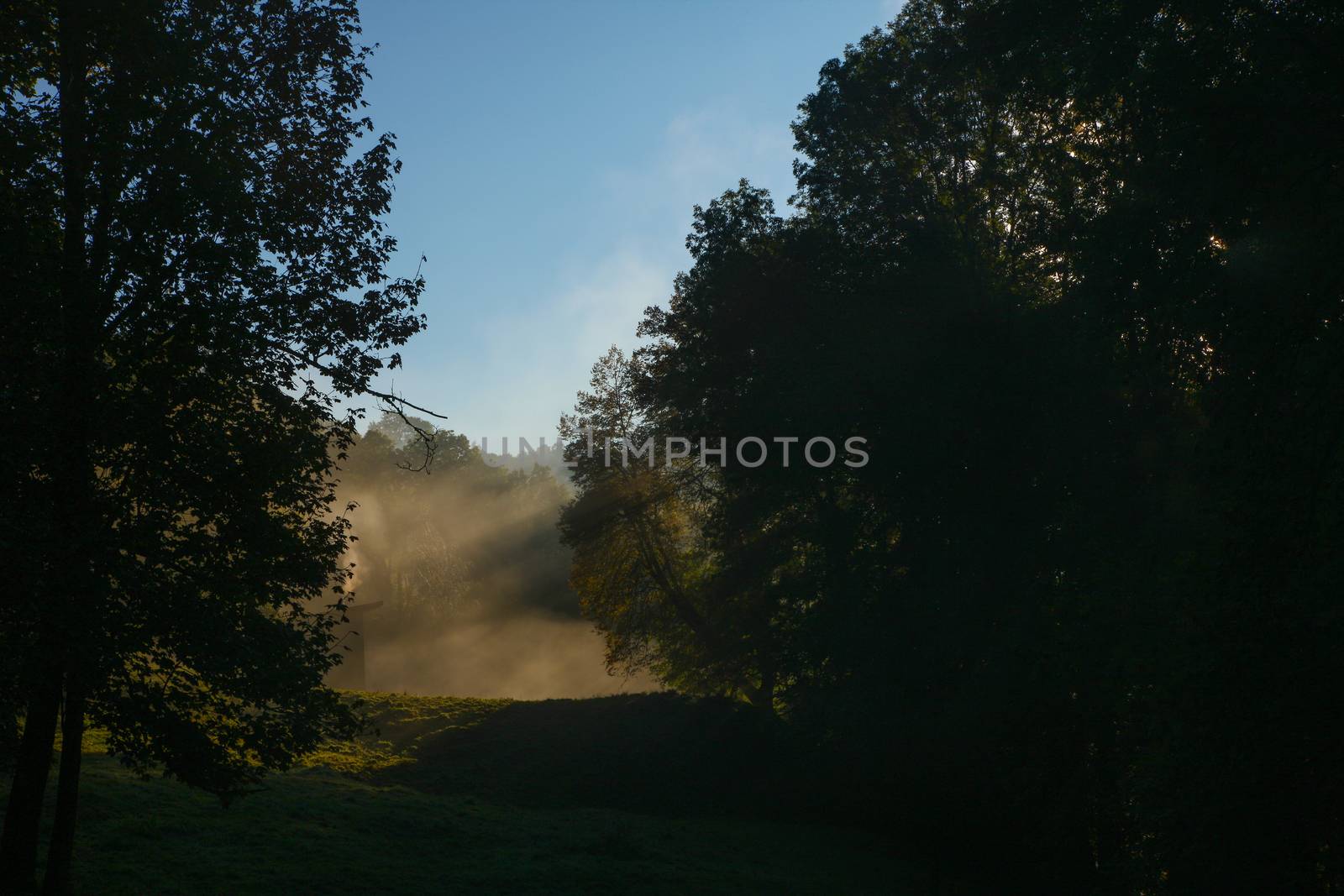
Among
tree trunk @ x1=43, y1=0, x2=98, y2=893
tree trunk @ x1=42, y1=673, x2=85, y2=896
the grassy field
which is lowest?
the grassy field

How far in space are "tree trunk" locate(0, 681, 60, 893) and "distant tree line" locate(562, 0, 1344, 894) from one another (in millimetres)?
13451

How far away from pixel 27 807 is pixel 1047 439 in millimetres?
19228

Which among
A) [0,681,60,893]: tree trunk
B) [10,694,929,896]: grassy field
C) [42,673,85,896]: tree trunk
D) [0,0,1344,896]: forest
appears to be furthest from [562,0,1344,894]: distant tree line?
[0,681,60,893]: tree trunk

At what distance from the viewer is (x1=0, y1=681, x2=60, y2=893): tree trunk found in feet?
35.7

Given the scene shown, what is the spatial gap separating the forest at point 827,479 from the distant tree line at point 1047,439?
3.4 inches

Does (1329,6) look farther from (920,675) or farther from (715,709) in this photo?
(715,709)

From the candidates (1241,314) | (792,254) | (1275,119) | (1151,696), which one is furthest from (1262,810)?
(792,254)

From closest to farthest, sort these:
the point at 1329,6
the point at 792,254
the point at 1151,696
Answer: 1. the point at 1329,6
2. the point at 1151,696
3. the point at 792,254

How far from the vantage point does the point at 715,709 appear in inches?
1130

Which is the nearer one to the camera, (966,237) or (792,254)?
(966,237)

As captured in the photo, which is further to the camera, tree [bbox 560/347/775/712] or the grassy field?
tree [bbox 560/347/775/712]

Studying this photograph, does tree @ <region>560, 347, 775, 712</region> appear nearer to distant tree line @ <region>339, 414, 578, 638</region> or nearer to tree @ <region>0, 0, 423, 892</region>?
tree @ <region>0, 0, 423, 892</region>

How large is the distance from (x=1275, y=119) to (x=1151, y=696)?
8.29 m

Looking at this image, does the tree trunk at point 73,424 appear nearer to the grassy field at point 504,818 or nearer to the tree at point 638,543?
the grassy field at point 504,818
